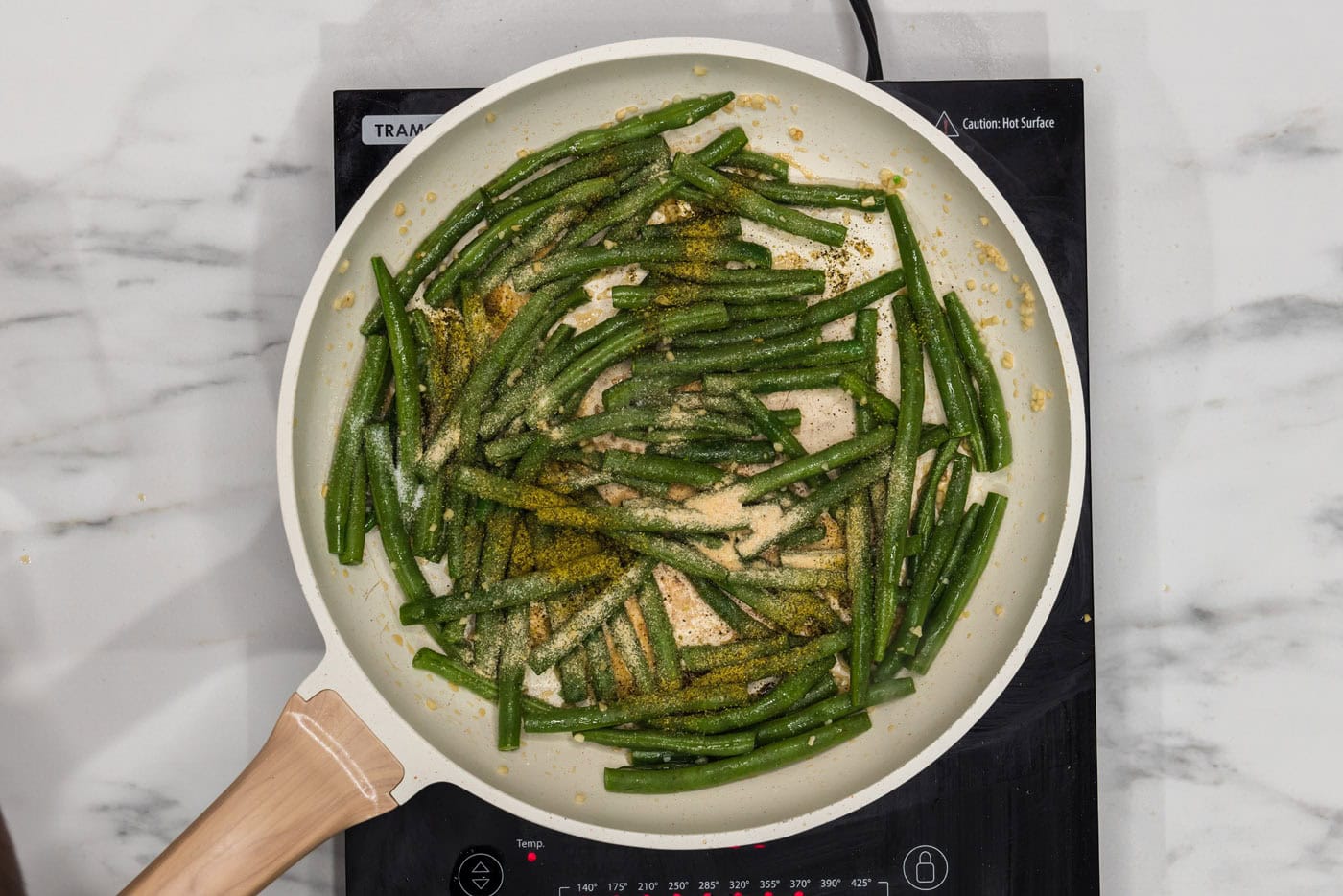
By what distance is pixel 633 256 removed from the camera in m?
2.51

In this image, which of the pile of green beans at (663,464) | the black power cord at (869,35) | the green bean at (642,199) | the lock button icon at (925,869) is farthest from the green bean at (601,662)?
the black power cord at (869,35)

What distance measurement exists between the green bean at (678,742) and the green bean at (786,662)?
0.44ft

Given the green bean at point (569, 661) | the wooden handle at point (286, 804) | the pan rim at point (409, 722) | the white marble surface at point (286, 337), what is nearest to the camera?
the wooden handle at point (286, 804)

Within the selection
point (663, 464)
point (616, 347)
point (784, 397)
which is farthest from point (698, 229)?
point (663, 464)

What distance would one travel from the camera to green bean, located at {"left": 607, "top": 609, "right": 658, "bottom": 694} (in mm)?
2504

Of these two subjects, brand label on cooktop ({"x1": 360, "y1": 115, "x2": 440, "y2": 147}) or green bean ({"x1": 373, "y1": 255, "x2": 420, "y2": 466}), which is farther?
brand label on cooktop ({"x1": 360, "y1": 115, "x2": 440, "y2": 147})

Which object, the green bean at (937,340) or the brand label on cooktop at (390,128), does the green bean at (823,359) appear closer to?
the green bean at (937,340)

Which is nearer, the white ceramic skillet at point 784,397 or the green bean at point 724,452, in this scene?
the white ceramic skillet at point 784,397

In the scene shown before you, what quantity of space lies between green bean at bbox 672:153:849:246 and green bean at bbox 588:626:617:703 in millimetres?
1118

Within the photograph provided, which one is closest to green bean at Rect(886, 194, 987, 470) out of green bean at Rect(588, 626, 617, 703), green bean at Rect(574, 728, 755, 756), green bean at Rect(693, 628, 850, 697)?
green bean at Rect(693, 628, 850, 697)

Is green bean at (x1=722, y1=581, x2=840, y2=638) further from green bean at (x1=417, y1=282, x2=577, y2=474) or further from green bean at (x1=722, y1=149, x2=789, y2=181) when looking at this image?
green bean at (x1=722, y1=149, x2=789, y2=181)

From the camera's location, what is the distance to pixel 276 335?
271 cm

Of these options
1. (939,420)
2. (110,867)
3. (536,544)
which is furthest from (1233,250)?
(110,867)

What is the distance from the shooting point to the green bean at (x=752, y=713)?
246cm
